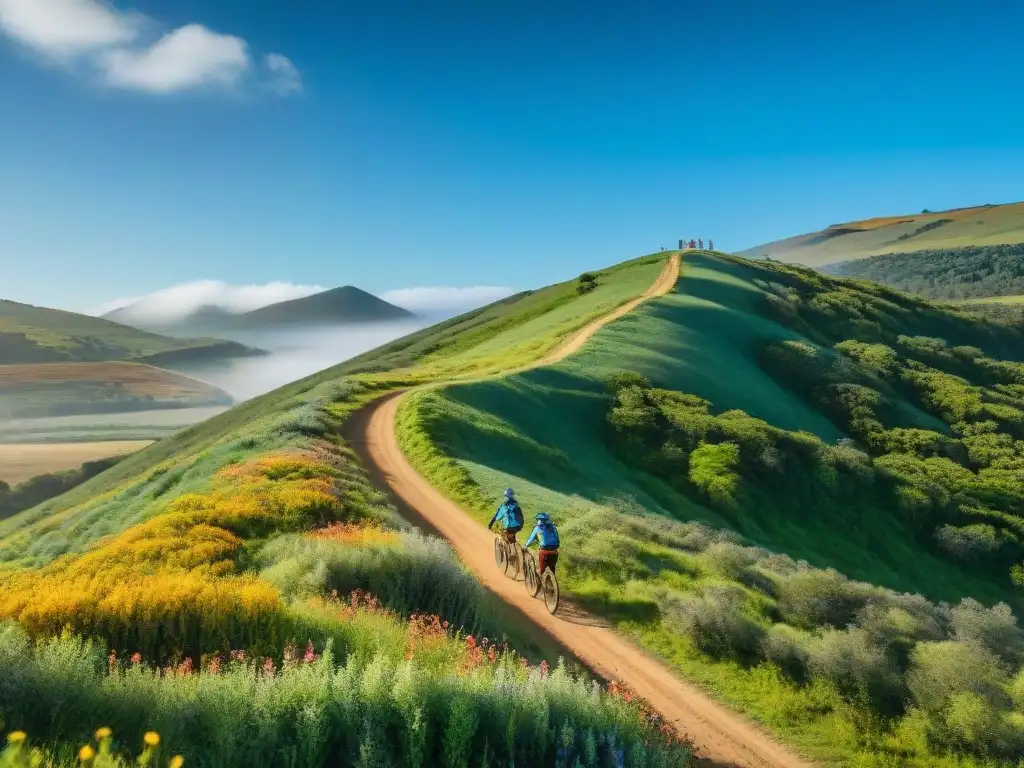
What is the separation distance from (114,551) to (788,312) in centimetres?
7247

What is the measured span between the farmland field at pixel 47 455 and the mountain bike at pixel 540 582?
116 metres

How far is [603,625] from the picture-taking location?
45.2 feet

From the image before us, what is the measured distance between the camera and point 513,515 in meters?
16.2

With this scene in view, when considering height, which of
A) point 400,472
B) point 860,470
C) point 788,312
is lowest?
point 860,470

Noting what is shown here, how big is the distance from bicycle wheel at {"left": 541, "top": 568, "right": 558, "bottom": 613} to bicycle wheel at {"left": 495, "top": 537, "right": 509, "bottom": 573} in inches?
93.6

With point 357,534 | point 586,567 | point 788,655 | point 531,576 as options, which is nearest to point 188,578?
point 357,534

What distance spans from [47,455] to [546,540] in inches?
6596

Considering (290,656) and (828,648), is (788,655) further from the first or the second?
(290,656)

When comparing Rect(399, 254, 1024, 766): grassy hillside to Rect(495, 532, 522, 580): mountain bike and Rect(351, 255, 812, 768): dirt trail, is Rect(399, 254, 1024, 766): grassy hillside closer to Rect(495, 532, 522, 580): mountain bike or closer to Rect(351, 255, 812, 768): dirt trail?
Rect(351, 255, 812, 768): dirt trail

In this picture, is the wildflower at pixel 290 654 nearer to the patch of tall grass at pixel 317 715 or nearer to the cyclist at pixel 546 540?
the patch of tall grass at pixel 317 715

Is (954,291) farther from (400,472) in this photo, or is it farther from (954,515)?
(400,472)

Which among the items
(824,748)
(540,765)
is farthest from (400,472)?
(540,765)

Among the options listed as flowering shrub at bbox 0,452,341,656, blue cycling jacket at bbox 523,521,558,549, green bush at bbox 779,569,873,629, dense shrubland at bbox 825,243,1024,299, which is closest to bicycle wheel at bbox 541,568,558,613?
blue cycling jacket at bbox 523,521,558,549

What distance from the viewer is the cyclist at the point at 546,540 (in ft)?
46.5
